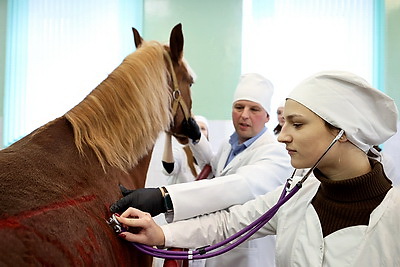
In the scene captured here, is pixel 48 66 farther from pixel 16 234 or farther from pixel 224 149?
pixel 16 234

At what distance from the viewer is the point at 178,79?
4.88 feet

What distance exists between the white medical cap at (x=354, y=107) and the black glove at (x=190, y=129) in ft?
2.64

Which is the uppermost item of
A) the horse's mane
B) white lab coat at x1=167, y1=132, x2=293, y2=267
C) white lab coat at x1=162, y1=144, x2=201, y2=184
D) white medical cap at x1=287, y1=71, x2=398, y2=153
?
white medical cap at x1=287, y1=71, x2=398, y2=153

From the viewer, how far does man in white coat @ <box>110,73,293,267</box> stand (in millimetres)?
1045

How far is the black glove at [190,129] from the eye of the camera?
1626mm

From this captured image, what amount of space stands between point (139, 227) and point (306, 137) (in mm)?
442

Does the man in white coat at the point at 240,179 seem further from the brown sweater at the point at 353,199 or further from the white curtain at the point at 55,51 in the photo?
the white curtain at the point at 55,51

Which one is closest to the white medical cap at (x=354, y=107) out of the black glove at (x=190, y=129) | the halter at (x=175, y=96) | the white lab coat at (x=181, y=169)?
the halter at (x=175, y=96)

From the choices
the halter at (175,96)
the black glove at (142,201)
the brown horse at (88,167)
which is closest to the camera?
the brown horse at (88,167)

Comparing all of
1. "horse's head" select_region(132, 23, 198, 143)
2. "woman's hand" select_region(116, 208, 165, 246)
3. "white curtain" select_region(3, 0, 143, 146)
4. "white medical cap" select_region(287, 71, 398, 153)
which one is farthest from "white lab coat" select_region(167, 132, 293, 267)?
"white curtain" select_region(3, 0, 143, 146)

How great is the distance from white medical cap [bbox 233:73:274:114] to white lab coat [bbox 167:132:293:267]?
0.18 m

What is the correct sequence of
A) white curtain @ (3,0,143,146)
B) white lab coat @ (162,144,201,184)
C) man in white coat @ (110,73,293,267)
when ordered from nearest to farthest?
1. man in white coat @ (110,73,293,267)
2. white lab coat @ (162,144,201,184)
3. white curtain @ (3,0,143,146)

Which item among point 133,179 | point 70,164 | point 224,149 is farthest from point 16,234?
point 224,149

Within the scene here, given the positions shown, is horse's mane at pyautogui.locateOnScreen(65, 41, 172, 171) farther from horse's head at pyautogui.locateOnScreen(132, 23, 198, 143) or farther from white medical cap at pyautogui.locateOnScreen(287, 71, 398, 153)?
white medical cap at pyautogui.locateOnScreen(287, 71, 398, 153)
